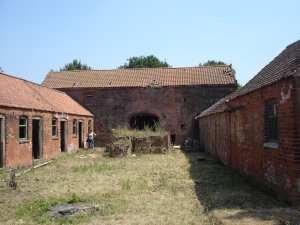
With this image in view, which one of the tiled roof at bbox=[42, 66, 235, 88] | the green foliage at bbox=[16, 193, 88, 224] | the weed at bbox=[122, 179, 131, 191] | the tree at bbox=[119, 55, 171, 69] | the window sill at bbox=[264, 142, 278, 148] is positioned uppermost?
the tree at bbox=[119, 55, 171, 69]

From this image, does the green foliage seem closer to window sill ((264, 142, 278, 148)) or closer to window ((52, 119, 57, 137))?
window sill ((264, 142, 278, 148))

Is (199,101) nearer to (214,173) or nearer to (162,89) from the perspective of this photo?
(162,89)

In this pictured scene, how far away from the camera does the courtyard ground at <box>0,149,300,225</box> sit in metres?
7.95

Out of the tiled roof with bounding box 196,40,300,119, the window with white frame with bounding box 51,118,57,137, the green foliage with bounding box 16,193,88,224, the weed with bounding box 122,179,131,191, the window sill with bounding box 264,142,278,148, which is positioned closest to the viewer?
the green foliage with bounding box 16,193,88,224

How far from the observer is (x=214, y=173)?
48.3 feet

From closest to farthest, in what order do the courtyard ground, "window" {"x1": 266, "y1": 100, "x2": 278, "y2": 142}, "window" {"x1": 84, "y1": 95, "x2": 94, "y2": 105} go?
1. the courtyard ground
2. "window" {"x1": 266, "y1": 100, "x2": 278, "y2": 142}
3. "window" {"x1": 84, "y1": 95, "x2": 94, "y2": 105}

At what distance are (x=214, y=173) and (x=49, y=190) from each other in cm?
657

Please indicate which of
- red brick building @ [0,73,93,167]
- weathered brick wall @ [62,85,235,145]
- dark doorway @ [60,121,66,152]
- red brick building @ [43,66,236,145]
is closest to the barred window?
red brick building @ [0,73,93,167]

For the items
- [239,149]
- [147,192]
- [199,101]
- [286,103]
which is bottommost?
[147,192]

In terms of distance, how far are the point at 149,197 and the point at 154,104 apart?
2307cm

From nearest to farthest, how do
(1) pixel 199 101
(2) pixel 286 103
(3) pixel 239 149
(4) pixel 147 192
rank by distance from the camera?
(2) pixel 286 103 < (4) pixel 147 192 < (3) pixel 239 149 < (1) pixel 199 101

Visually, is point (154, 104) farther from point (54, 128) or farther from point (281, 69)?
point (281, 69)

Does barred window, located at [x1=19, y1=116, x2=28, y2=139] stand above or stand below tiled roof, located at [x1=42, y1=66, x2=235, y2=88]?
below

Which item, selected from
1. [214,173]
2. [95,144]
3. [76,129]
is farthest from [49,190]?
[95,144]
